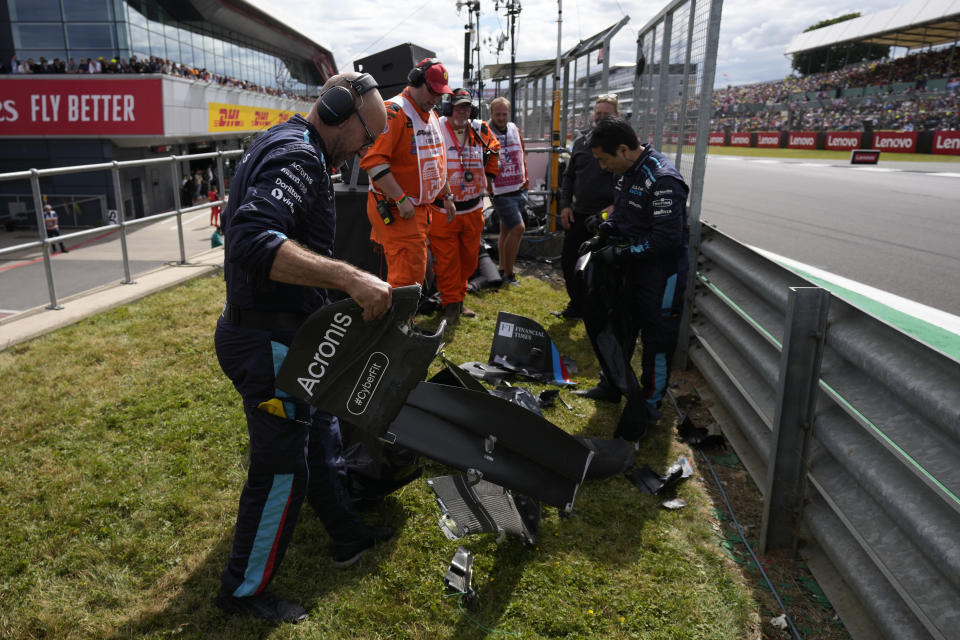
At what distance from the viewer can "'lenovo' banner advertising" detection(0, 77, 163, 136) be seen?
25016 mm

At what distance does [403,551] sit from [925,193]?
1782 centimetres

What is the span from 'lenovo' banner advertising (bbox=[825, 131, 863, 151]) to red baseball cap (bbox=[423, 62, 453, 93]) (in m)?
37.2

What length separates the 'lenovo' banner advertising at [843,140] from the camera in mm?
35094

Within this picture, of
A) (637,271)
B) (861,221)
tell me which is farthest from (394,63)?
(861,221)

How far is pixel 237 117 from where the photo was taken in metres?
33.9

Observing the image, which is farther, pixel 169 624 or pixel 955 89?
pixel 955 89

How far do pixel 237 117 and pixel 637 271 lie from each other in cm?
3442

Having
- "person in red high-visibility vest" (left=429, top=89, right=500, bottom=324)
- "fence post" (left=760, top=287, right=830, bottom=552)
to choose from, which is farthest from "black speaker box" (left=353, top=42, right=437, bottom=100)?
"fence post" (left=760, top=287, right=830, bottom=552)

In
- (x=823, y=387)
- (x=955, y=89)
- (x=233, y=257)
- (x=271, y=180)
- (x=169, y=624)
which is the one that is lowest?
(x=169, y=624)

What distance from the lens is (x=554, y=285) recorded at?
7.96 metres

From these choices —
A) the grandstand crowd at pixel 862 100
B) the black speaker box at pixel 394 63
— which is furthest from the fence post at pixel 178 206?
the grandstand crowd at pixel 862 100

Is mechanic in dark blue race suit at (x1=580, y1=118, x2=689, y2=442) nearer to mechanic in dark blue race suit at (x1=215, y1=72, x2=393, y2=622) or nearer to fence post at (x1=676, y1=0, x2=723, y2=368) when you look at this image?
fence post at (x1=676, y1=0, x2=723, y2=368)

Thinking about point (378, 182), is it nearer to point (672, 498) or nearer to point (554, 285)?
point (672, 498)

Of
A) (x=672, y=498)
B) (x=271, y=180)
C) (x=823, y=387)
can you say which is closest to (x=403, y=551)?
(x=672, y=498)
